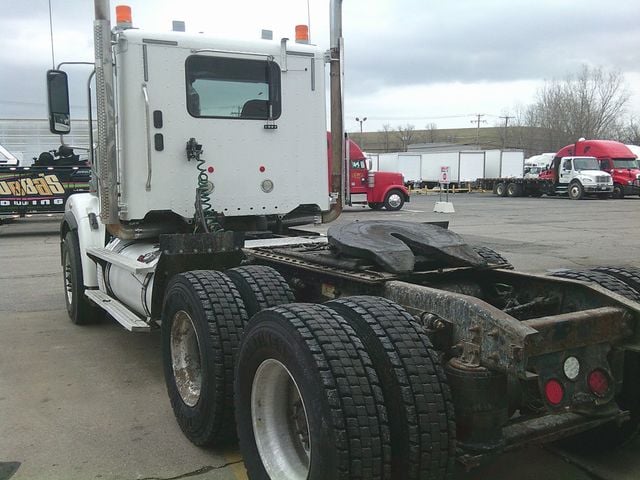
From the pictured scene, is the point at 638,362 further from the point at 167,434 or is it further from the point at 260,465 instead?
the point at 167,434

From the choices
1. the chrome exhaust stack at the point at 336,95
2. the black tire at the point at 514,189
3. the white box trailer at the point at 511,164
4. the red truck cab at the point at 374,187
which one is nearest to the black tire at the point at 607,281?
the chrome exhaust stack at the point at 336,95

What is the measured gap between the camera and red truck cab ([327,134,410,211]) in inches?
1013

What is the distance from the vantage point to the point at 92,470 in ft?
11.3

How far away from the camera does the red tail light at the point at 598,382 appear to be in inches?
102

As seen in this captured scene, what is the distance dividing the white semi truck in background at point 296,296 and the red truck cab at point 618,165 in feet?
111

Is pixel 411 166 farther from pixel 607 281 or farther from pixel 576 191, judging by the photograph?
pixel 607 281

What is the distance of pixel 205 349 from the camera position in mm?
3537

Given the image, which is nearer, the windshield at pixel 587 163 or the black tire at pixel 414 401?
the black tire at pixel 414 401

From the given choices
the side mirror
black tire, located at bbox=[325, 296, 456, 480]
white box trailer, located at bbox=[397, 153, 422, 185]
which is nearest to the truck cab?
white box trailer, located at bbox=[397, 153, 422, 185]

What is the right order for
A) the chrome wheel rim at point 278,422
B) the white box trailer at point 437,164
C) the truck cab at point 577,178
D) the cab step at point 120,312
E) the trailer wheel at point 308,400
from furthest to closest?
the white box trailer at point 437,164
the truck cab at point 577,178
the cab step at point 120,312
the chrome wheel rim at point 278,422
the trailer wheel at point 308,400

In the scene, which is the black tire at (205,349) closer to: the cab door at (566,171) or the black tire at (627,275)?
the black tire at (627,275)

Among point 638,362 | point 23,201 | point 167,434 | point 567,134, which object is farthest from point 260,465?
point 567,134

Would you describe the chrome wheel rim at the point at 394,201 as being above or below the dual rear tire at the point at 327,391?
below

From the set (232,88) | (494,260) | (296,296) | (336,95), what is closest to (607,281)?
(494,260)
